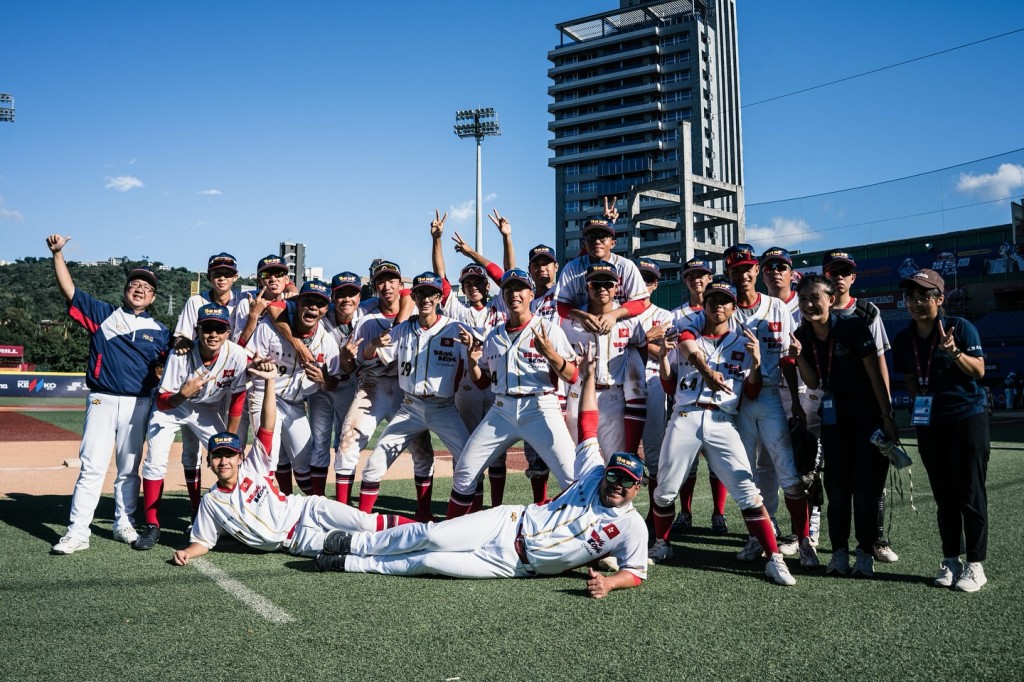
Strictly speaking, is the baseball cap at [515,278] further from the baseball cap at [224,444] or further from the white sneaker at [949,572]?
the white sneaker at [949,572]

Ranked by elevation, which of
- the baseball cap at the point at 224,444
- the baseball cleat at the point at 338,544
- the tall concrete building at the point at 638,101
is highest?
the tall concrete building at the point at 638,101

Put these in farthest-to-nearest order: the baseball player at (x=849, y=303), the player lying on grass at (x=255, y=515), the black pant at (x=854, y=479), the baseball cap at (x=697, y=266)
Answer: the baseball cap at (x=697, y=266) → the baseball player at (x=849, y=303) → the player lying on grass at (x=255, y=515) → the black pant at (x=854, y=479)

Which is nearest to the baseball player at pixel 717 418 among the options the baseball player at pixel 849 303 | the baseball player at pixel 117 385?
the baseball player at pixel 849 303

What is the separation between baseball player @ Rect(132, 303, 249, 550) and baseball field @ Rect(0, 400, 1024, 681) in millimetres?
585

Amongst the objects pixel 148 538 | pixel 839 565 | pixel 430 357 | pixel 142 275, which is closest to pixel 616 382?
pixel 430 357

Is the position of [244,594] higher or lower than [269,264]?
lower

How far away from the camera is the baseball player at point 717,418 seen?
5.07 m

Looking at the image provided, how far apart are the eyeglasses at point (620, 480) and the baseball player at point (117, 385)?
12.4 ft

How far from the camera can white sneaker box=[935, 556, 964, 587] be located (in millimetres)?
4738

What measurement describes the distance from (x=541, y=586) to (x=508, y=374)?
5.24ft

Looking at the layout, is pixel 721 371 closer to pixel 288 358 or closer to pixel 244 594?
pixel 244 594

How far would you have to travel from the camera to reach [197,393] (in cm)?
610

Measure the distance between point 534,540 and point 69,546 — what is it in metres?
3.46

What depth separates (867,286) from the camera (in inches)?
1109
